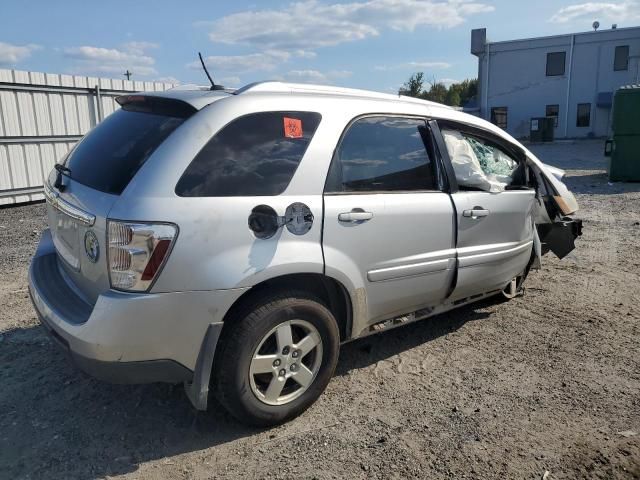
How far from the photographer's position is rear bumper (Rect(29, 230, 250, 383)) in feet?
8.20

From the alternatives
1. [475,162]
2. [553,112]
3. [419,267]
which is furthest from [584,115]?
[419,267]

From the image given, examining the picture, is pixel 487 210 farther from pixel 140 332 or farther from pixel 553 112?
pixel 553 112

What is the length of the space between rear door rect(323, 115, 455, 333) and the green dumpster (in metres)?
12.6

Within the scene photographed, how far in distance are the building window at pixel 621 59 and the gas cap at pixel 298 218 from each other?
133ft

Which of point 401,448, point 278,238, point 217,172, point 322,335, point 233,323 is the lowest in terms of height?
point 401,448

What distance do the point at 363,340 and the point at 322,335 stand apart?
1.26 meters

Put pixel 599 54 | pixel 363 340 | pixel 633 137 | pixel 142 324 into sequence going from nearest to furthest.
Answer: pixel 142 324 < pixel 363 340 < pixel 633 137 < pixel 599 54

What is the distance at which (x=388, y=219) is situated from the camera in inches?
131

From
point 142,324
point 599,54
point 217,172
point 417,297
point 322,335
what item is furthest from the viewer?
point 599,54

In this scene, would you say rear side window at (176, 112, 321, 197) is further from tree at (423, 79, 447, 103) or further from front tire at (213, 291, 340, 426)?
tree at (423, 79, 447, 103)

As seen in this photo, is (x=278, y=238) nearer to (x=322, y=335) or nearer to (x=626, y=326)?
(x=322, y=335)

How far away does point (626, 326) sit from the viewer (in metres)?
4.55

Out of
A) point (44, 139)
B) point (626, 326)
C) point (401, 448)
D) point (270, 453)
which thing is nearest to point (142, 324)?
point (270, 453)

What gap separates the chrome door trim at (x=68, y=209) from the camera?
8.73 ft
